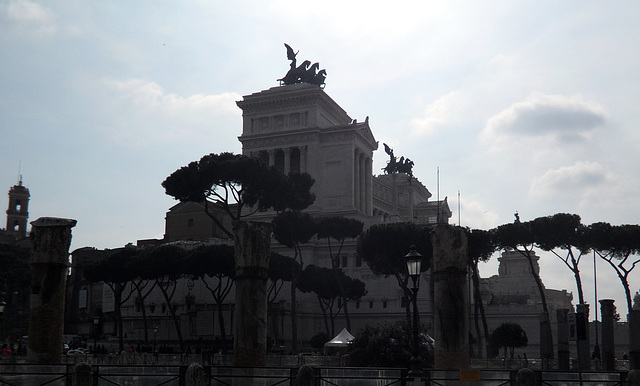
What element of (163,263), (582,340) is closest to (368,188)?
(163,263)

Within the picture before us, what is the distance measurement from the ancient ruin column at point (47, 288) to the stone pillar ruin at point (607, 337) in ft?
73.4

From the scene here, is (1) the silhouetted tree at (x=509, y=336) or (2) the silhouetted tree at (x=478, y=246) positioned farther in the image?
(2) the silhouetted tree at (x=478, y=246)

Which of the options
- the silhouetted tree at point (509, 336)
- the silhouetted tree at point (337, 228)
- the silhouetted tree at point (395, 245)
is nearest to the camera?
the silhouetted tree at point (509, 336)

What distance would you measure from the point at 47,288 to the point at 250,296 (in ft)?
20.2

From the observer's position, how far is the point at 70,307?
7994 cm

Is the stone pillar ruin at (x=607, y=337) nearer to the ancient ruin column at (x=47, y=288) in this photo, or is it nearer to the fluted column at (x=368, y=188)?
the ancient ruin column at (x=47, y=288)

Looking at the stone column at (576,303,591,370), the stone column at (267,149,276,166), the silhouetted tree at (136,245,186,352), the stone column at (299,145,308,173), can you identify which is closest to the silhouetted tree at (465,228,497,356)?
the silhouetted tree at (136,245,186,352)

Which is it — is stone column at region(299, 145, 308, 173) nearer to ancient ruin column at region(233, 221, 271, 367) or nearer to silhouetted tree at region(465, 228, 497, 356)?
silhouetted tree at region(465, 228, 497, 356)

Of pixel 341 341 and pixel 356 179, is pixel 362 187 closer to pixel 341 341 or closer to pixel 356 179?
pixel 356 179

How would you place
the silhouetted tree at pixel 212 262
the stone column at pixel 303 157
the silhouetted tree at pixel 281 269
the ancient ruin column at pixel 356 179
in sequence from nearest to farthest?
the silhouetted tree at pixel 212 262 → the silhouetted tree at pixel 281 269 → the stone column at pixel 303 157 → the ancient ruin column at pixel 356 179

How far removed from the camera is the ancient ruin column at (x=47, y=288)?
21.0 m

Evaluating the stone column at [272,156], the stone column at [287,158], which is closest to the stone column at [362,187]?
the stone column at [287,158]

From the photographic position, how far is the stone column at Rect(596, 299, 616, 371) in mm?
32031

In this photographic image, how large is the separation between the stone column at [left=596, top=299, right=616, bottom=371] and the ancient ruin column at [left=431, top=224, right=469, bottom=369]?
15877 millimetres
